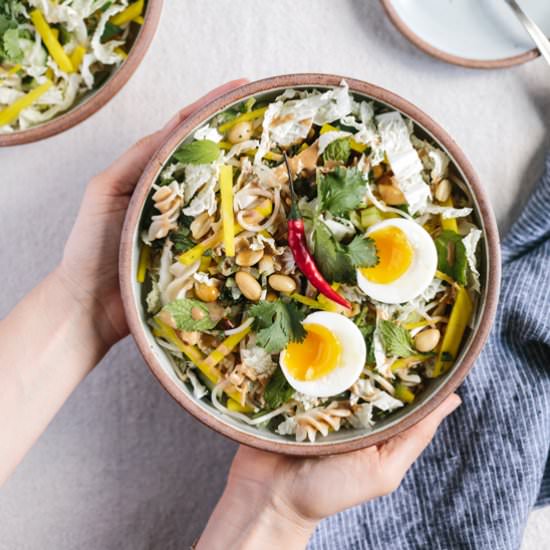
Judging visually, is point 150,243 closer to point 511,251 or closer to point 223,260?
point 223,260

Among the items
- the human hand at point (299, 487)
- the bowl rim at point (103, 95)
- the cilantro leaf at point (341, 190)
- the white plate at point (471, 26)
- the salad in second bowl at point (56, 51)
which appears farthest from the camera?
the white plate at point (471, 26)

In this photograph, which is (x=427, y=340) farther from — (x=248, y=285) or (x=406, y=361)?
(x=248, y=285)

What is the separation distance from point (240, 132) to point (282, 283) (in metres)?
0.44

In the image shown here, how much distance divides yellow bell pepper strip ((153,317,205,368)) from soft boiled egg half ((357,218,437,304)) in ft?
1.61

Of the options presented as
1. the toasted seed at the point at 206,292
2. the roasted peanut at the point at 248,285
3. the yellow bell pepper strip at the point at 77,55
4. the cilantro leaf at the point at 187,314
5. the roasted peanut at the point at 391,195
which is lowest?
the cilantro leaf at the point at 187,314

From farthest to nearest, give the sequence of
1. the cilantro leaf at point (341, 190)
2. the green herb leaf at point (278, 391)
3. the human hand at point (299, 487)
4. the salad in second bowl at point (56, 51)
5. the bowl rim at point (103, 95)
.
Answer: the salad in second bowl at point (56, 51), the bowl rim at point (103, 95), the human hand at point (299, 487), the green herb leaf at point (278, 391), the cilantro leaf at point (341, 190)

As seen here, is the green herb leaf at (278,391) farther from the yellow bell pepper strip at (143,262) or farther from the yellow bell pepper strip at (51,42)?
the yellow bell pepper strip at (51,42)

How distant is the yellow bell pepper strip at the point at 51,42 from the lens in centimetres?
231

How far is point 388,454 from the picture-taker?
2090 millimetres

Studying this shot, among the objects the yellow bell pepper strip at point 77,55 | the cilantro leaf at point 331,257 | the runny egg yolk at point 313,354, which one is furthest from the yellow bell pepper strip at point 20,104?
the runny egg yolk at point 313,354

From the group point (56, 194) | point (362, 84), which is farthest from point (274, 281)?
point (56, 194)

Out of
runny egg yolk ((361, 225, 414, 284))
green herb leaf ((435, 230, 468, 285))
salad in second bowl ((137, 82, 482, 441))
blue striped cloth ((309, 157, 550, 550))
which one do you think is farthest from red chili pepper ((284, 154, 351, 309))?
blue striped cloth ((309, 157, 550, 550))

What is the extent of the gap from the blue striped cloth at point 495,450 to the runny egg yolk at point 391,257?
63cm

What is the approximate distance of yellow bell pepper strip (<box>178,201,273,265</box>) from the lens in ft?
6.27
